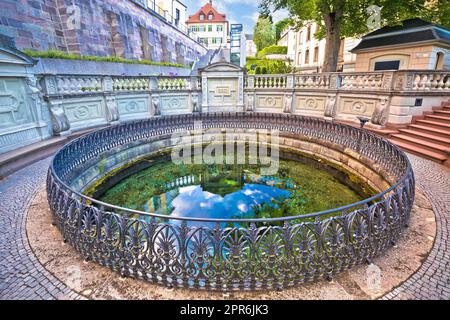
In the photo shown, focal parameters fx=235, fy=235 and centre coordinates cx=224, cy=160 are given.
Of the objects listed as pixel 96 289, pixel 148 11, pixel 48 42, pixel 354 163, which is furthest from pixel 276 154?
pixel 148 11

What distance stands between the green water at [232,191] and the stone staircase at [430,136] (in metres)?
2.50

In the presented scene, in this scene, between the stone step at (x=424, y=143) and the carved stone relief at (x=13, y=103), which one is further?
the stone step at (x=424, y=143)

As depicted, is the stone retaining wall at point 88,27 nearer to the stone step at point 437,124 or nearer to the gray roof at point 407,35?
the gray roof at point 407,35

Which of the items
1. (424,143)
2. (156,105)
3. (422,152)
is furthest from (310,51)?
(422,152)

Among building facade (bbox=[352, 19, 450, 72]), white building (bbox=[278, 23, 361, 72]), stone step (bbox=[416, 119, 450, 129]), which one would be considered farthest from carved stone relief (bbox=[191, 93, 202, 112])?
white building (bbox=[278, 23, 361, 72])

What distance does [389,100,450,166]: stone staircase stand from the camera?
23.5ft

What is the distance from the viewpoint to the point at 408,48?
13727 millimetres

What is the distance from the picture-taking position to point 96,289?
114 inches

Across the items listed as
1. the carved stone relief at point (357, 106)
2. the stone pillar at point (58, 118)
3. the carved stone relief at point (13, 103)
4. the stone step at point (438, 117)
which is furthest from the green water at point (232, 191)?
the stone step at point (438, 117)

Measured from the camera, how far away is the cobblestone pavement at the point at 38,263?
282cm

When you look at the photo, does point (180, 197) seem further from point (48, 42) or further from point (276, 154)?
point (48, 42)

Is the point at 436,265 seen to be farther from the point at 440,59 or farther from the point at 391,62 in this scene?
the point at 391,62

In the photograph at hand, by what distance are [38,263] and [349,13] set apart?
687 inches

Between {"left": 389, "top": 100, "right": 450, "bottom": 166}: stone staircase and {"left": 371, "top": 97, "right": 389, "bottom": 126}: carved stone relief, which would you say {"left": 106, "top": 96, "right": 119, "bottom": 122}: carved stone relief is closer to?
{"left": 371, "top": 97, "right": 389, "bottom": 126}: carved stone relief
